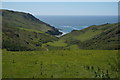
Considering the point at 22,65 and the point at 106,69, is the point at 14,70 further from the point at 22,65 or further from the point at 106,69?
the point at 106,69

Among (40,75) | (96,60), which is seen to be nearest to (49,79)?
(40,75)

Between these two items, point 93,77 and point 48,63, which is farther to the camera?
point 48,63

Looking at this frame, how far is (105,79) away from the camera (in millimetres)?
19422

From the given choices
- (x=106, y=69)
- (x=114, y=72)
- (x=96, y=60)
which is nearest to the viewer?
(x=114, y=72)

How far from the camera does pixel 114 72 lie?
21.0 m

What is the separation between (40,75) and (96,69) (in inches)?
270

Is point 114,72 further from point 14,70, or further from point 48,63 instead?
point 14,70

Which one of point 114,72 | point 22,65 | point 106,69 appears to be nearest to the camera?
point 114,72

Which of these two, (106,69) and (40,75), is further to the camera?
(106,69)

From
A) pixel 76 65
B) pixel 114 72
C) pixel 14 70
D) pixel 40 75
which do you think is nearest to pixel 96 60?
pixel 76 65

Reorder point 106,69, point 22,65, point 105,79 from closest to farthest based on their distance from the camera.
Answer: point 105,79, point 106,69, point 22,65

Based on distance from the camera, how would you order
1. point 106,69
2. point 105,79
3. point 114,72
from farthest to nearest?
point 106,69 < point 114,72 < point 105,79

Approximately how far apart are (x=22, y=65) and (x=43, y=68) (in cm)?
290

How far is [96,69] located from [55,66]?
5034mm
